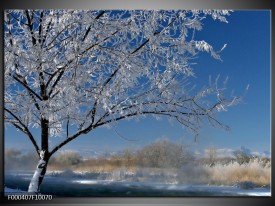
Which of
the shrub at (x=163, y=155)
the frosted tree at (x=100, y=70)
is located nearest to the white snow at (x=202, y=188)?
the shrub at (x=163, y=155)

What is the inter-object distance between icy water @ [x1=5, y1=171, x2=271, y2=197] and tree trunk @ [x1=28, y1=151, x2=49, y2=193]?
0.03 meters

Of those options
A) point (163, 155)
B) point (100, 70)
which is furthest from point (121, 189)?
point (100, 70)

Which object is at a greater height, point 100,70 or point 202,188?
point 100,70

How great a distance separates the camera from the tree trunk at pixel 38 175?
2781 millimetres

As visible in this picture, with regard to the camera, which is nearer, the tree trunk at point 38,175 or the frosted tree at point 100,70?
the tree trunk at point 38,175

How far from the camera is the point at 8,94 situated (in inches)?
116

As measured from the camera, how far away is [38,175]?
280cm

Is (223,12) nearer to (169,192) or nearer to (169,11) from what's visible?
(169,11)

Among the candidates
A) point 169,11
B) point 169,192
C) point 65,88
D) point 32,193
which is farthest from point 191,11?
point 32,193

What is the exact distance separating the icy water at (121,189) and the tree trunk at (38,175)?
34 millimetres

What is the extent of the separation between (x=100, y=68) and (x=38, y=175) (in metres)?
0.84
